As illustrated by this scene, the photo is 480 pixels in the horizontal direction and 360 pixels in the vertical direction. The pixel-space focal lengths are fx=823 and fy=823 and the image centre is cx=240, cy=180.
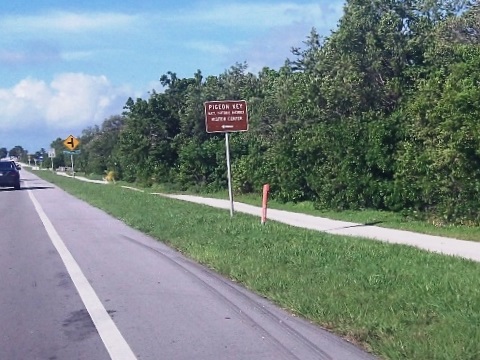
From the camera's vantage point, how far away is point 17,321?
951 cm

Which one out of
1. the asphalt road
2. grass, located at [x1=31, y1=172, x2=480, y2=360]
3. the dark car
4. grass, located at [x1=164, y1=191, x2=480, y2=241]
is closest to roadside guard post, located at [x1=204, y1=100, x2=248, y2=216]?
grass, located at [x1=164, y1=191, x2=480, y2=241]

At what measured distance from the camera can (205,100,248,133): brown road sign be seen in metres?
21.3

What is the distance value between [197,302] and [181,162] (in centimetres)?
3199

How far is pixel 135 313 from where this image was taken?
9766mm

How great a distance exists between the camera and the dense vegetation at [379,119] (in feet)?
57.4

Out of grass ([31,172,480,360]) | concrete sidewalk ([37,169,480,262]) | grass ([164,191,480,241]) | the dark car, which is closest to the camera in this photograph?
grass ([31,172,480,360])

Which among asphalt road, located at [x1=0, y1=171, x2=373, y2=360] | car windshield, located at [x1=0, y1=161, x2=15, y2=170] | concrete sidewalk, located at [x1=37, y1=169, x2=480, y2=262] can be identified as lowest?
concrete sidewalk, located at [x1=37, y1=169, x2=480, y2=262]

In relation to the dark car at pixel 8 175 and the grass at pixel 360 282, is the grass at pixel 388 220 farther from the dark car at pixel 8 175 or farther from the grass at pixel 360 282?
the dark car at pixel 8 175

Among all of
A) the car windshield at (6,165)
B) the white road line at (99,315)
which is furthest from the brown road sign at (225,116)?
the car windshield at (6,165)

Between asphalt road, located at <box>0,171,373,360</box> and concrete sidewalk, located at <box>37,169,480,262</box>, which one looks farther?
concrete sidewalk, located at <box>37,169,480,262</box>

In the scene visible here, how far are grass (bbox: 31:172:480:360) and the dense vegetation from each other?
10.9 feet

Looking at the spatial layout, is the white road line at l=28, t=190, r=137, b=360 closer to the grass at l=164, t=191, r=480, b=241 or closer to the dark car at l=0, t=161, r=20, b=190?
the grass at l=164, t=191, r=480, b=241

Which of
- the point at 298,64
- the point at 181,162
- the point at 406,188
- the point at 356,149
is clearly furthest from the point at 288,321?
the point at 181,162

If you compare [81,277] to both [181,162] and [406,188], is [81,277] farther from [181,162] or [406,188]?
[181,162]
